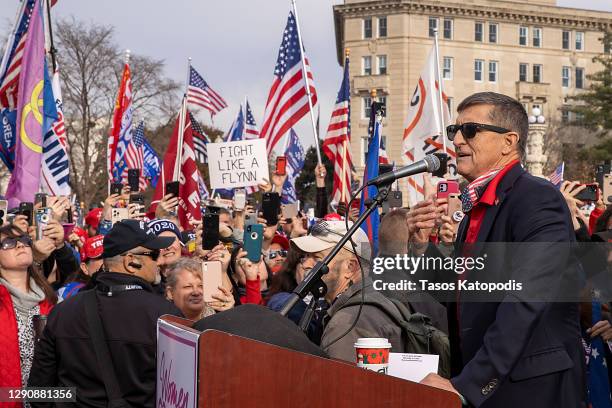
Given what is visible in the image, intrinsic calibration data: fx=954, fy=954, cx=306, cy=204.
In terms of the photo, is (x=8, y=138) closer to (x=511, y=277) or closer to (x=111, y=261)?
(x=111, y=261)

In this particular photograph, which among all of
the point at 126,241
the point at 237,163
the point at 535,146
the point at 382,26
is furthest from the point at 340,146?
the point at 382,26

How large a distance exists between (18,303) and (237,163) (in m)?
6.34

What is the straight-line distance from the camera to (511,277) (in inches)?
137

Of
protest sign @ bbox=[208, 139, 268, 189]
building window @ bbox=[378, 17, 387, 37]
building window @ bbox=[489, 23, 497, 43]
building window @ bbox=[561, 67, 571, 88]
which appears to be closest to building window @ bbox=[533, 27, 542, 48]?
building window @ bbox=[561, 67, 571, 88]

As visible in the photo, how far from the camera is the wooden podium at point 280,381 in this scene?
2.78 meters

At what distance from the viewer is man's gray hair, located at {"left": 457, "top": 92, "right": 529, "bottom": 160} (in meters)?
3.87

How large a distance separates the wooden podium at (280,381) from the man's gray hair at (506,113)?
1.39 meters

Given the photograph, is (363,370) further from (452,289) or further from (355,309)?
(355,309)

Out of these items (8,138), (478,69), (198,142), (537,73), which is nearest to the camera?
(8,138)

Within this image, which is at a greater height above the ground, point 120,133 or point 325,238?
point 120,133

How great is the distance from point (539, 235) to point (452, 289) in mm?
497

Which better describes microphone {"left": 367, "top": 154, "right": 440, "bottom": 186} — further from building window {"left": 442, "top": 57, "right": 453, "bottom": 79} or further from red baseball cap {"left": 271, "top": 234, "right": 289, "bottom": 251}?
building window {"left": 442, "top": 57, "right": 453, "bottom": 79}

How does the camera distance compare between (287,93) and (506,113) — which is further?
(287,93)

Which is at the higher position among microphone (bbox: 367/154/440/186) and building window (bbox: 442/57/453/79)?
building window (bbox: 442/57/453/79)
